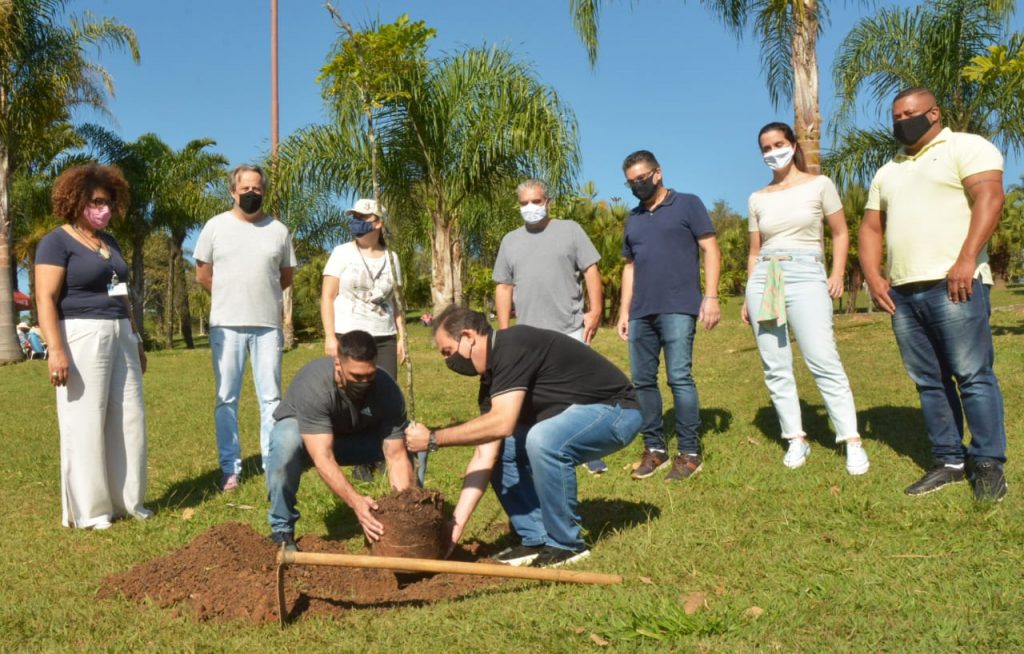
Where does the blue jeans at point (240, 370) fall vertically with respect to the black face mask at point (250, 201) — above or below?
below

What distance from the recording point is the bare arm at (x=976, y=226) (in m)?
4.36

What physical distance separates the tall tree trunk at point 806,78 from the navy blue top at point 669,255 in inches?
182

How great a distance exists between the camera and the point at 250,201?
18.6 ft

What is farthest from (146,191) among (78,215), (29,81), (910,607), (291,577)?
(910,607)

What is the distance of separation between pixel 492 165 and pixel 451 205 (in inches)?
39.0

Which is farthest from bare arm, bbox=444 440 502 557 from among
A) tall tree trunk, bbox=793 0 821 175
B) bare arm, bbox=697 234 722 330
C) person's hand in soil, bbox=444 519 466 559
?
tall tree trunk, bbox=793 0 821 175

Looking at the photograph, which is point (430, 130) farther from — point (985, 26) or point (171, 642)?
point (171, 642)

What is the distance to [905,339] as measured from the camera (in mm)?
4844

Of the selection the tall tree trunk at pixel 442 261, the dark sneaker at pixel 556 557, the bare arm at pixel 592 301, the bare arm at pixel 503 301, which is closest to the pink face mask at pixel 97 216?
the bare arm at pixel 503 301

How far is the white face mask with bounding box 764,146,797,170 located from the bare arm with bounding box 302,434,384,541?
3229 millimetres

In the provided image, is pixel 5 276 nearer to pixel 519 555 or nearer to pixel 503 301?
pixel 503 301

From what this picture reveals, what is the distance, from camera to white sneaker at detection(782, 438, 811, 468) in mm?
5551

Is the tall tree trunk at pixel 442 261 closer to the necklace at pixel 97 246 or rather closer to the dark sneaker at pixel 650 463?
the dark sneaker at pixel 650 463

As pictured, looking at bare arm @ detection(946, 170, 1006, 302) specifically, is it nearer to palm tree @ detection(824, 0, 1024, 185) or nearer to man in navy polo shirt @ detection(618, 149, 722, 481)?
man in navy polo shirt @ detection(618, 149, 722, 481)
